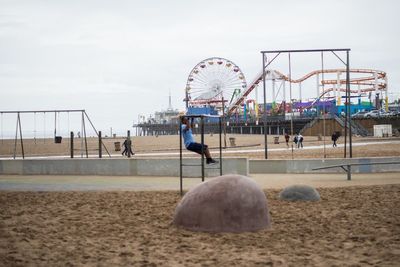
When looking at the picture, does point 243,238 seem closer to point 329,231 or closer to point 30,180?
point 329,231

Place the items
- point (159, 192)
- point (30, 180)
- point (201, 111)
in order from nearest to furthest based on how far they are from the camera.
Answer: point (159, 192) → point (30, 180) → point (201, 111)

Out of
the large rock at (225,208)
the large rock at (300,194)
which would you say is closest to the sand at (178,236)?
the large rock at (225,208)

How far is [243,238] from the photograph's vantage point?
7.48 metres

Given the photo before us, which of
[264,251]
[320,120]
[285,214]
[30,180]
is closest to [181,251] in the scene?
[264,251]

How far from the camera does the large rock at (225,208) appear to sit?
309 inches

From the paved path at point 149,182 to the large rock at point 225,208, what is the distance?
550cm

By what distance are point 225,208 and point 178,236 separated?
34.2 inches

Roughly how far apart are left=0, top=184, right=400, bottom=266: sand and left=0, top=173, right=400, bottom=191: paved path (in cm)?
284

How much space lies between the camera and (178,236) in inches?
301

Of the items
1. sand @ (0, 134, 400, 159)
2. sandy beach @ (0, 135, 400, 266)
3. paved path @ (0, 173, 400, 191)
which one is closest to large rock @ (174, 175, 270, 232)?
sandy beach @ (0, 135, 400, 266)

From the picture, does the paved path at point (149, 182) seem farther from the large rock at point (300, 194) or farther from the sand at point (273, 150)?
the sand at point (273, 150)

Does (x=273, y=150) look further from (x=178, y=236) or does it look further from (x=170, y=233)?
(x=178, y=236)

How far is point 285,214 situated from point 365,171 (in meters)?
9.58

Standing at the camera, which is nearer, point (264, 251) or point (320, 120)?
point (264, 251)
